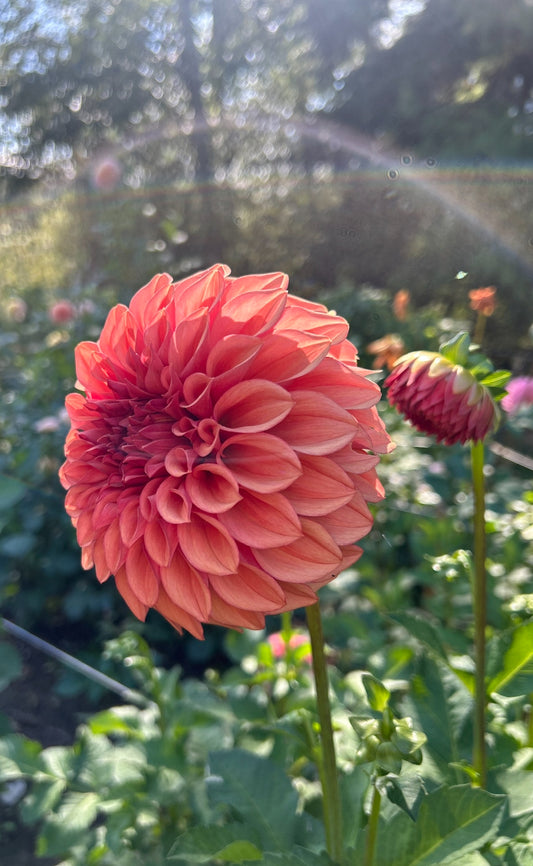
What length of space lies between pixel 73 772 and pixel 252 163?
705 cm

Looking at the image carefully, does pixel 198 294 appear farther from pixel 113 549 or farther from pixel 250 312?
pixel 113 549

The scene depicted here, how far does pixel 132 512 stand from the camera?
0.51 meters

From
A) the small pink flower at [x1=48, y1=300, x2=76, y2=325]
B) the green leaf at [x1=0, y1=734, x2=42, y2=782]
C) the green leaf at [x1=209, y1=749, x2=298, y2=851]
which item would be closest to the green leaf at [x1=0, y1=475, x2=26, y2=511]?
the green leaf at [x1=0, y1=734, x2=42, y2=782]

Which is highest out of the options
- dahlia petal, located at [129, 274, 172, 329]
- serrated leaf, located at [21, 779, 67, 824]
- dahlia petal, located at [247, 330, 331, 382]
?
dahlia petal, located at [129, 274, 172, 329]

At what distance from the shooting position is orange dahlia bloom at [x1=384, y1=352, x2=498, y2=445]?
585 millimetres

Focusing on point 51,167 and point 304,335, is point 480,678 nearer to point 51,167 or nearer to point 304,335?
point 304,335

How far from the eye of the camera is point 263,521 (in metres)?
0.50

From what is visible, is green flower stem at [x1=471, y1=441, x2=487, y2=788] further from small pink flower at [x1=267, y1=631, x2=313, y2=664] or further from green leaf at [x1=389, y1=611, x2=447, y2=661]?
small pink flower at [x1=267, y1=631, x2=313, y2=664]

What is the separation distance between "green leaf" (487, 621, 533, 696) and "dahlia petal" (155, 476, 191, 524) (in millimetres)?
427

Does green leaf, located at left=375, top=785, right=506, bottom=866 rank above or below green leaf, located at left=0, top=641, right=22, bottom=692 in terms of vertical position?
above

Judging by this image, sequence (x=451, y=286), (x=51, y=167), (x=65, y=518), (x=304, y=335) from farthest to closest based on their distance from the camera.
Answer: (x=51, y=167)
(x=451, y=286)
(x=65, y=518)
(x=304, y=335)

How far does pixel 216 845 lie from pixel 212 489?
39 centimetres

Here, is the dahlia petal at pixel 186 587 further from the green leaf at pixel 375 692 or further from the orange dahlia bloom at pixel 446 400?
the orange dahlia bloom at pixel 446 400

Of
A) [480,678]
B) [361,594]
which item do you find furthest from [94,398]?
[361,594]
